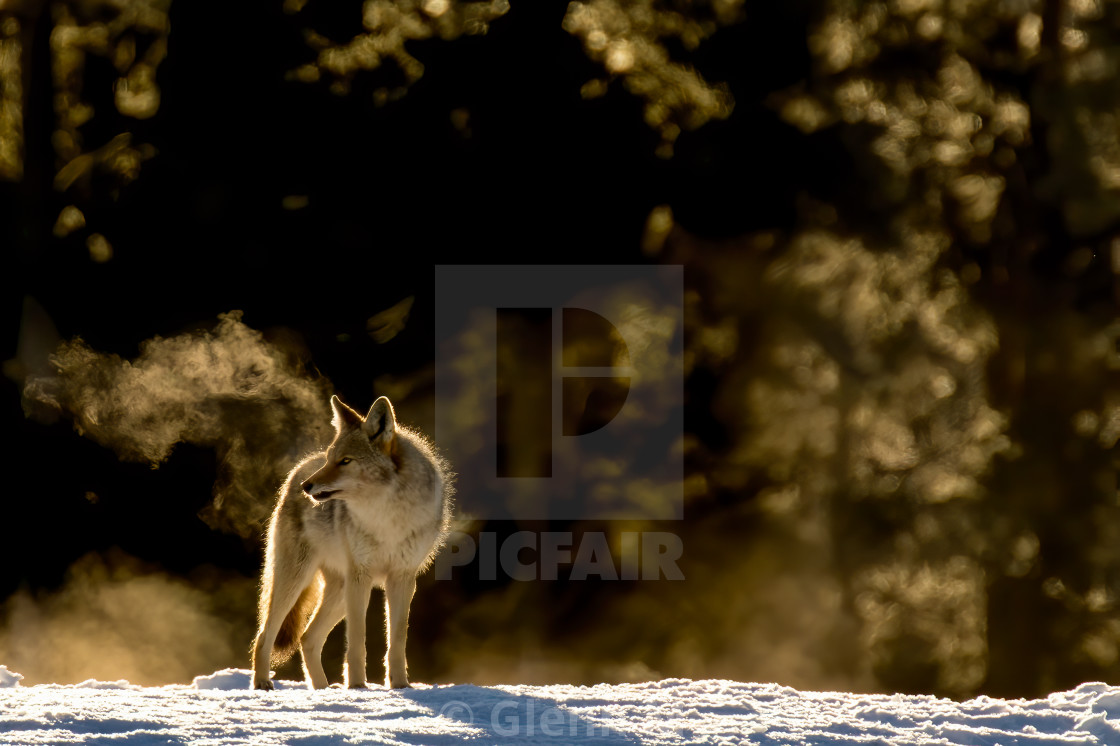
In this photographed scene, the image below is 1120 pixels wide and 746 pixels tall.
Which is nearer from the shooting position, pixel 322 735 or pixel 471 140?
pixel 322 735

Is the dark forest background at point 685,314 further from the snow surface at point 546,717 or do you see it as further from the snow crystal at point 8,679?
the snow surface at point 546,717

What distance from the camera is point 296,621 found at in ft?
22.1

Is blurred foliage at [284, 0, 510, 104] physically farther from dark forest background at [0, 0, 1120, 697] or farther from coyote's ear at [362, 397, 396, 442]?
coyote's ear at [362, 397, 396, 442]

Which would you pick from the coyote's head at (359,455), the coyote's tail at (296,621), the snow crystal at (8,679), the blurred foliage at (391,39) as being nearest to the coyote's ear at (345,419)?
the coyote's head at (359,455)

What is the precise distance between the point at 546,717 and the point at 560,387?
5.71 m

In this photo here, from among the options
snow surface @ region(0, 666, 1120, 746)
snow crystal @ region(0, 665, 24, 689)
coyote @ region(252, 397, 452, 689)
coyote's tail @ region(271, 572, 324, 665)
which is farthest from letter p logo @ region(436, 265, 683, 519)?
snow surface @ region(0, 666, 1120, 746)

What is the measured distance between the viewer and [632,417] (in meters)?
10.4

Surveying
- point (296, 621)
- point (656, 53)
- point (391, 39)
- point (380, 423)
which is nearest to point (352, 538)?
point (380, 423)

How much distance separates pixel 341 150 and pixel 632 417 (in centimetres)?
341

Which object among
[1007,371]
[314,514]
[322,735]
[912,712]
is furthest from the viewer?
[1007,371]

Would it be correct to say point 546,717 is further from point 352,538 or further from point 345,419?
point 345,419

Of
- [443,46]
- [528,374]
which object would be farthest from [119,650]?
[443,46]

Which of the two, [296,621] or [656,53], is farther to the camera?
[656,53]

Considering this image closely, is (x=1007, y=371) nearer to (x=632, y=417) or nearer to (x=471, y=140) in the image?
(x=632, y=417)
